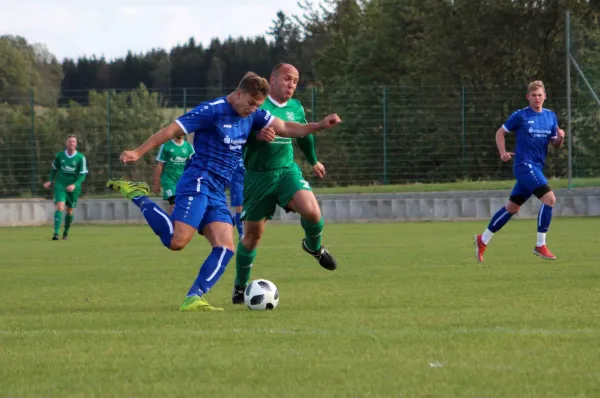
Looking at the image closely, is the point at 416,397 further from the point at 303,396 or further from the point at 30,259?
the point at 30,259

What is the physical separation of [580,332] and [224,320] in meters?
2.55

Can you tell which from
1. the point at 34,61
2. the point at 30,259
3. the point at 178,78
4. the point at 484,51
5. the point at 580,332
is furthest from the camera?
the point at 178,78

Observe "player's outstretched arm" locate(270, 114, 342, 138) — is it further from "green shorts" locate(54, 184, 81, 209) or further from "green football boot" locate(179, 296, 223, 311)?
"green shorts" locate(54, 184, 81, 209)

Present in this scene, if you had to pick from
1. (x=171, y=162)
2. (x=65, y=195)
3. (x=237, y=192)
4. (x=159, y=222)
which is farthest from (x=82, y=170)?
(x=159, y=222)

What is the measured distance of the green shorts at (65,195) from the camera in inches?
952

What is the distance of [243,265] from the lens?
33.3 ft

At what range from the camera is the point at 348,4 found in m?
69.1

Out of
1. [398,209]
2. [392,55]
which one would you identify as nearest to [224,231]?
[398,209]

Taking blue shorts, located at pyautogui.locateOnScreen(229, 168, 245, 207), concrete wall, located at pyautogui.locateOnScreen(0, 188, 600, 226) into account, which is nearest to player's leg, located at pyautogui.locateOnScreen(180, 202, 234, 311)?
blue shorts, located at pyautogui.locateOnScreen(229, 168, 245, 207)

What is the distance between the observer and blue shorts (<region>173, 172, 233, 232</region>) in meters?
9.23

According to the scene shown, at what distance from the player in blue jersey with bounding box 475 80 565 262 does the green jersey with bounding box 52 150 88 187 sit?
11204 mm

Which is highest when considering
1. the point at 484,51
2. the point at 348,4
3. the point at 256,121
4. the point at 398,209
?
the point at 348,4

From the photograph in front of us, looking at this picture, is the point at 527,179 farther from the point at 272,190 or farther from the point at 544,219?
the point at 272,190

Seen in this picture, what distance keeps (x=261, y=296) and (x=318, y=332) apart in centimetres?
176
